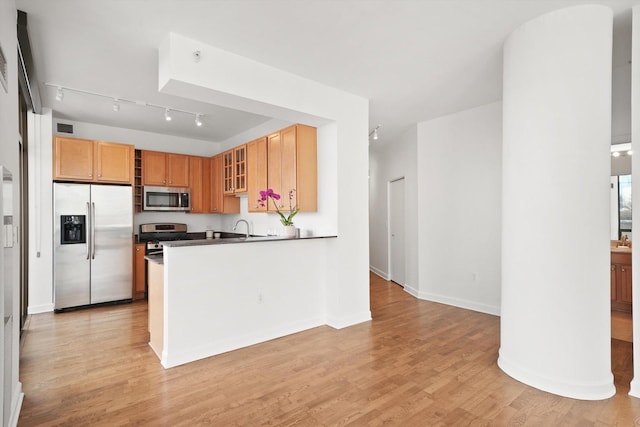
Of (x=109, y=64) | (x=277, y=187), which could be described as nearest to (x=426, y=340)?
(x=277, y=187)

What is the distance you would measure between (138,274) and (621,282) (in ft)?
21.4

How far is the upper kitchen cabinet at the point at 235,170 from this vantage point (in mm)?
5355

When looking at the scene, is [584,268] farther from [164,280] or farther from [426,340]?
[164,280]

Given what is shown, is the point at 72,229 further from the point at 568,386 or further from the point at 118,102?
the point at 568,386

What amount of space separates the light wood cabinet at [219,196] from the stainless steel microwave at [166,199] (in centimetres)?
45

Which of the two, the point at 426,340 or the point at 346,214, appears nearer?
the point at 426,340

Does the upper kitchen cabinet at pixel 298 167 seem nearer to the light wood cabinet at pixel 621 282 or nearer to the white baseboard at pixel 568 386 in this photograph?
the white baseboard at pixel 568 386

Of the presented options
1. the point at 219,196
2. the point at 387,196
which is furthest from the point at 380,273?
the point at 219,196

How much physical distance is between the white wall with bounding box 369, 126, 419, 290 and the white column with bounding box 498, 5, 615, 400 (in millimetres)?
2772

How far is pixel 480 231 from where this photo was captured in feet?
15.0

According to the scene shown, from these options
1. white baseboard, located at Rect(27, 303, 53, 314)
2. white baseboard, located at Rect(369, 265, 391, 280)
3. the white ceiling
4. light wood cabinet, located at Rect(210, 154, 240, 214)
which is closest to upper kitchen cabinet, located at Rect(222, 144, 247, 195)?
light wood cabinet, located at Rect(210, 154, 240, 214)

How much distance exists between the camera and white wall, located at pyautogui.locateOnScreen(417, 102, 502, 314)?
444cm

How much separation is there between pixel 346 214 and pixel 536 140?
207 centimetres

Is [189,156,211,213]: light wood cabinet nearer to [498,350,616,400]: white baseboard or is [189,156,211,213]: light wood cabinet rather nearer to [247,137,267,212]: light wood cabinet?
[247,137,267,212]: light wood cabinet
